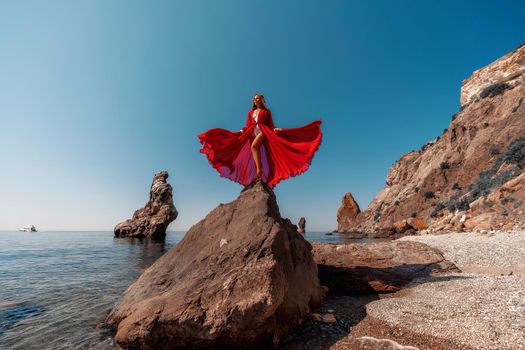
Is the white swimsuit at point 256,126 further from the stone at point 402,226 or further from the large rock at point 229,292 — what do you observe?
the stone at point 402,226

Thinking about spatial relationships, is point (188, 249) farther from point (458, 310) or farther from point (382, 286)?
point (458, 310)

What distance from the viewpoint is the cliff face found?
20587 mm

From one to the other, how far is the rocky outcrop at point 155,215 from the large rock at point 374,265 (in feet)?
142

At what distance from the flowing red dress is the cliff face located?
17.0m

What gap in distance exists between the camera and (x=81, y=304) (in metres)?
7.44

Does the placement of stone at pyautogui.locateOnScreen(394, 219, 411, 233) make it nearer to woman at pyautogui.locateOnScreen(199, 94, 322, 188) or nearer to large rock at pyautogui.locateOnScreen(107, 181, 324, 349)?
woman at pyautogui.locateOnScreen(199, 94, 322, 188)

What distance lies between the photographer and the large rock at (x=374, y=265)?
6.91m

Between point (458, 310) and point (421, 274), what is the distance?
10.7 feet

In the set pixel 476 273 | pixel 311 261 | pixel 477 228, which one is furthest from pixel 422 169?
pixel 311 261

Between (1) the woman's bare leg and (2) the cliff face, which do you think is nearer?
(1) the woman's bare leg

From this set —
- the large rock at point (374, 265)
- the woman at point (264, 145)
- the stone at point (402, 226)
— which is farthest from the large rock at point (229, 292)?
the stone at point (402, 226)

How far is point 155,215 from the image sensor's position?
1923 inches

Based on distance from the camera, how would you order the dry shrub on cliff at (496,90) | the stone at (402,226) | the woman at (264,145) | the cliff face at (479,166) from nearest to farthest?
the woman at (264,145), the cliff face at (479,166), the stone at (402,226), the dry shrub on cliff at (496,90)

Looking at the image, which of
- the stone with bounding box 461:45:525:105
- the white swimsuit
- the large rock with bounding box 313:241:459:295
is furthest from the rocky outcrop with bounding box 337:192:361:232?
the white swimsuit
